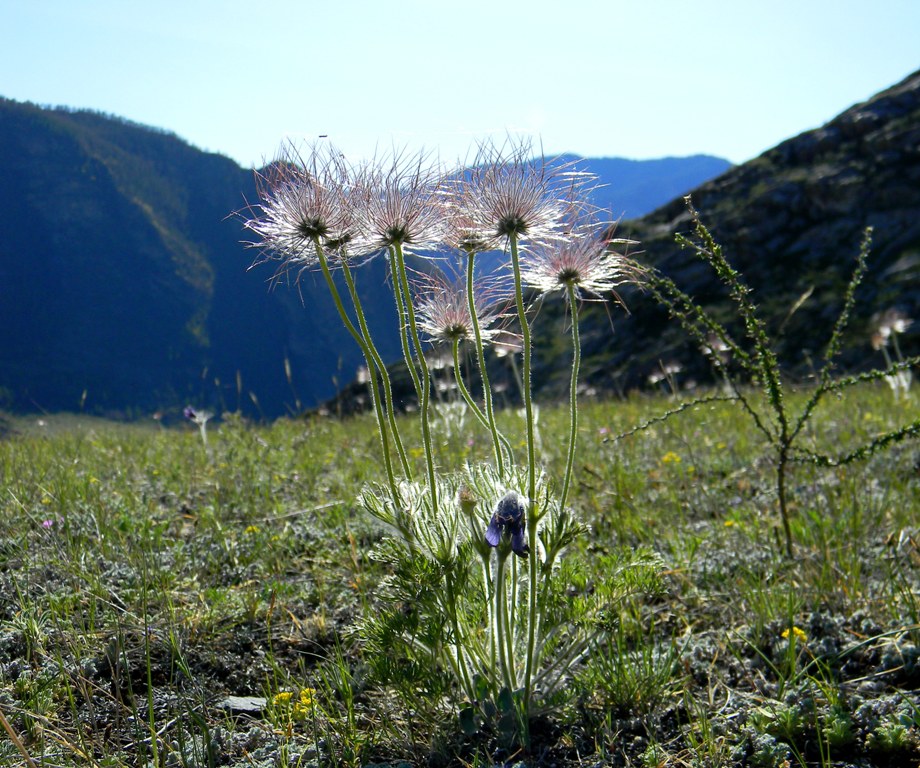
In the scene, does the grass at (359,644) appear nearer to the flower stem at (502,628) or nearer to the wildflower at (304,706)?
the wildflower at (304,706)

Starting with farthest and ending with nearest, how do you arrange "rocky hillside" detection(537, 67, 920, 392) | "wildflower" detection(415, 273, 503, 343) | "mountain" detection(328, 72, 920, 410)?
1. "rocky hillside" detection(537, 67, 920, 392)
2. "mountain" detection(328, 72, 920, 410)
3. "wildflower" detection(415, 273, 503, 343)

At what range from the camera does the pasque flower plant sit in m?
2.15

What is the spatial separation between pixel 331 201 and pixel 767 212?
58341mm

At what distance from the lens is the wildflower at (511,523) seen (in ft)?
6.42

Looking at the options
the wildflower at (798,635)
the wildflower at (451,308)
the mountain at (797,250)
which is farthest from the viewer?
the mountain at (797,250)

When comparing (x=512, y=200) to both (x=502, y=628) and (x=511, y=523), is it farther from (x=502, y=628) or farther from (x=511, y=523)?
(x=502, y=628)

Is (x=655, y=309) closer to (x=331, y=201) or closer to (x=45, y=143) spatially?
(x=331, y=201)

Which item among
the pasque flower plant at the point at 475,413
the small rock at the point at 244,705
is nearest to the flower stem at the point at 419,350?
the pasque flower plant at the point at 475,413

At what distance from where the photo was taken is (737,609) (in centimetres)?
309

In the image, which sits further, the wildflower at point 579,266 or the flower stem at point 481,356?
the wildflower at point 579,266

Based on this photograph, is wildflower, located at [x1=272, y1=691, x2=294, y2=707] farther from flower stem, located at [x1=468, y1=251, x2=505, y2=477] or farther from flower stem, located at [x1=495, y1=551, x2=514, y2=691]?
flower stem, located at [x1=468, y1=251, x2=505, y2=477]

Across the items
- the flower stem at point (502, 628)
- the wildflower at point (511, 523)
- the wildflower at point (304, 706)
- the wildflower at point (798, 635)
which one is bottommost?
the wildflower at point (798, 635)

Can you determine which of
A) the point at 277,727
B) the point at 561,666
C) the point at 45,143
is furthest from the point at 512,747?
the point at 45,143

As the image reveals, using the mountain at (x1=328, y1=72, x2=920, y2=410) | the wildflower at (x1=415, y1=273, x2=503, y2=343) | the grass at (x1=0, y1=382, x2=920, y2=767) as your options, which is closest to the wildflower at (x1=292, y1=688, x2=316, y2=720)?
the grass at (x1=0, y1=382, x2=920, y2=767)
